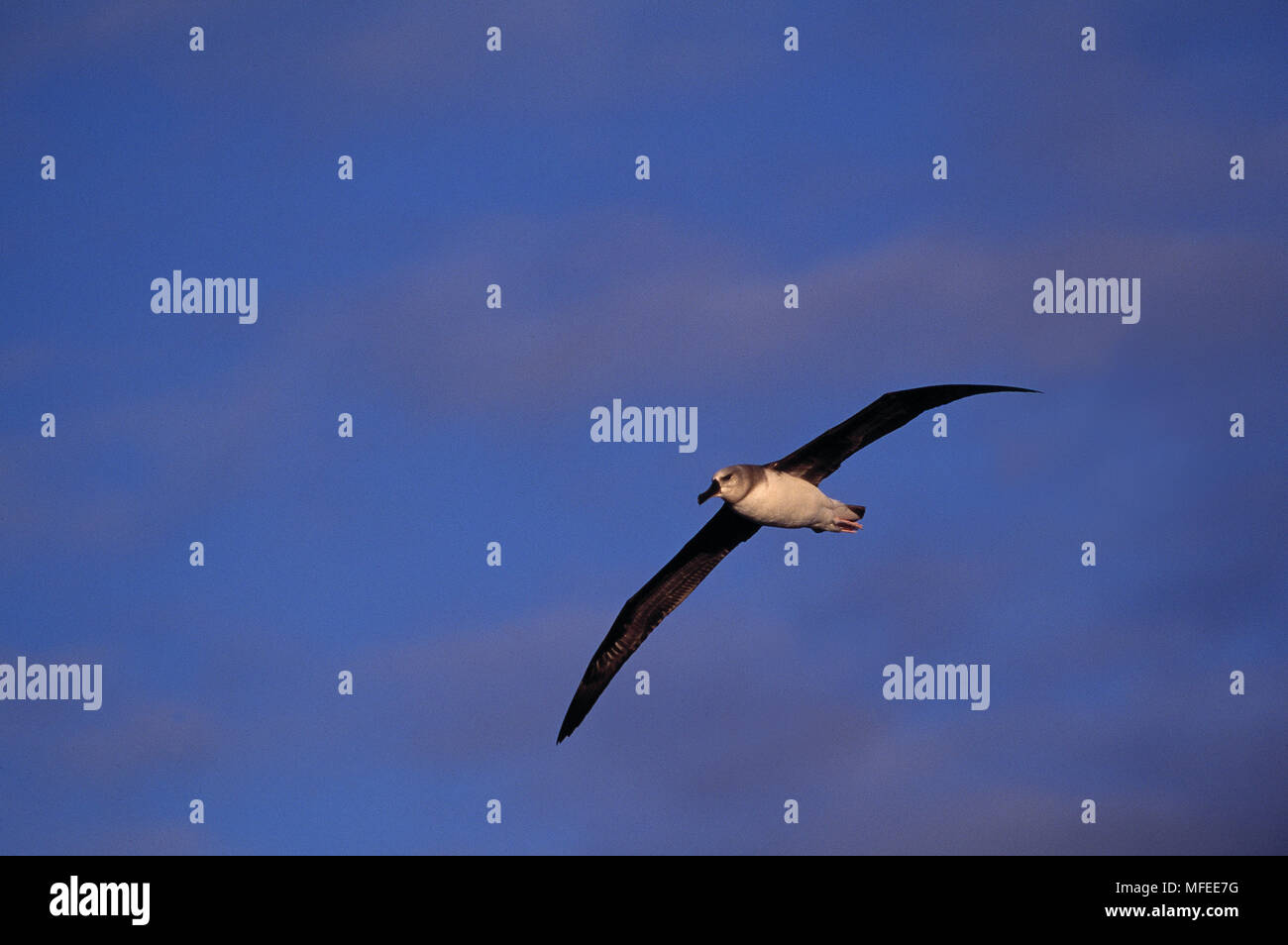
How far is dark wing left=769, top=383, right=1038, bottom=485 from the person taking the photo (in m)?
25.7

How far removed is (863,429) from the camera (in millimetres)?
26750

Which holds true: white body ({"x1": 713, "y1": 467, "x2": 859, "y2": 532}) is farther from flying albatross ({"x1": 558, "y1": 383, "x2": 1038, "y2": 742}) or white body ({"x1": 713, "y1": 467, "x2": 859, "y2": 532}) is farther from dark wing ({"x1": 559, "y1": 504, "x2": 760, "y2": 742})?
dark wing ({"x1": 559, "y1": 504, "x2": 760, "y2": 742})

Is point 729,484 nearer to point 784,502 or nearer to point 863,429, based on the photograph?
point 784,502

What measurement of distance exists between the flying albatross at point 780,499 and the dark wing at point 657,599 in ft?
Answer: 0.05

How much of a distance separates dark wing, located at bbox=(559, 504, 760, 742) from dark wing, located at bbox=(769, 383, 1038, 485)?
135 centimetres

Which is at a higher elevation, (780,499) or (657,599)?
(780,499)

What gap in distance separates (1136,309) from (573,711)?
14.0 metres

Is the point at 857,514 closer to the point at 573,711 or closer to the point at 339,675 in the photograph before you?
the point at 573,711

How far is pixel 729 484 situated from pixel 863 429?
2481 millimetres

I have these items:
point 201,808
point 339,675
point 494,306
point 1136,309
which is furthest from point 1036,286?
point 201,808

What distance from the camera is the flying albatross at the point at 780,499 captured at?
84.8 feet

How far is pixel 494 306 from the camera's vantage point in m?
33.8

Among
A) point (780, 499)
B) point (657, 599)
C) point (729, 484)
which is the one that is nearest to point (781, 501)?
point (780, 499)

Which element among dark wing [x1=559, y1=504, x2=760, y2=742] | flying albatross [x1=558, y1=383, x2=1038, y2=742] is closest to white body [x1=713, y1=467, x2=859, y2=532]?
flying albatross [x1=558, y1=383, x2=1038, y2=742]
